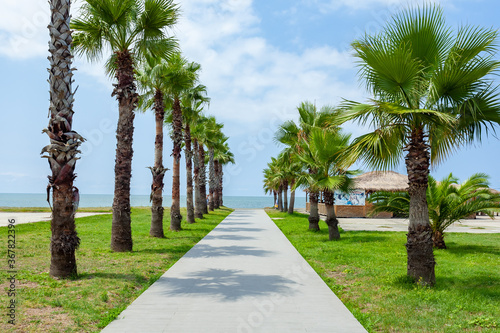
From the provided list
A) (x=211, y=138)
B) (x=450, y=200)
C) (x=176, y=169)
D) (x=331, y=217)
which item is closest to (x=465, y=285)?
(x=450, y=200)

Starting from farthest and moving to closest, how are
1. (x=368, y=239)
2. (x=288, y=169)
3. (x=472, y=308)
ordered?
(x=288, y=169) < (x=368, y=239) < (x=472, y=308)

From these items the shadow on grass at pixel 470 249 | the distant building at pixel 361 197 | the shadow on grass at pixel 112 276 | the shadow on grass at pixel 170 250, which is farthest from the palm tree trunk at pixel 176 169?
the distant building at pixel 361 197

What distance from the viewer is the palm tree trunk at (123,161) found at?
11906 mm

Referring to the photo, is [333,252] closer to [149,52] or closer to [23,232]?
[149,52]

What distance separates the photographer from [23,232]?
17.3 m

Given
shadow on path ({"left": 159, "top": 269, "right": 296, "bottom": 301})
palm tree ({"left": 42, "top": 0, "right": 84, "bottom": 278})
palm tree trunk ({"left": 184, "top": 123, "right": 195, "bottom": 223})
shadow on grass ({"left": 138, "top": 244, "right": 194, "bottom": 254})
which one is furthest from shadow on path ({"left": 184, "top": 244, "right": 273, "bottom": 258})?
palm tree trunk ({"left": 184, "top": 123, "right": 195, "bottom": 223})

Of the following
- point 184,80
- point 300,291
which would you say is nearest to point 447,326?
point 300,291

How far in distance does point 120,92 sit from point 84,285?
6734 mm

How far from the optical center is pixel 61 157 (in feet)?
26.1

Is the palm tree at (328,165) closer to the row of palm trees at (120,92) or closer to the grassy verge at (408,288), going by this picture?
the grassy verge at (408,288)

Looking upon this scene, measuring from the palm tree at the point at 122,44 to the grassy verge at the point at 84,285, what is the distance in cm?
131

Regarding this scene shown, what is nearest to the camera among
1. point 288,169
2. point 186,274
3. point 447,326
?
point 447,326

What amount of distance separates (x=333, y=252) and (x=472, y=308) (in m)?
6.25

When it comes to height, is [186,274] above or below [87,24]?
below
